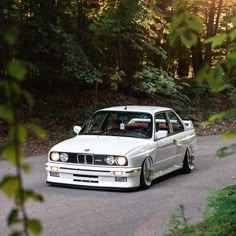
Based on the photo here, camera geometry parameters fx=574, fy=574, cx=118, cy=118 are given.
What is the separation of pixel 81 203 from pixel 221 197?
421 cm

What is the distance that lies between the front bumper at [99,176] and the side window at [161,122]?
1755 mm

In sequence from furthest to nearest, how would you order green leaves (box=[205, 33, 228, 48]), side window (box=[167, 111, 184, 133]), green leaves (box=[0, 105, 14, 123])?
side window (box=[167, 111, 184, 133]), green leaves (box=[205, 33, 228, 48]), green leaves (box=[0, 105, 14, 123])

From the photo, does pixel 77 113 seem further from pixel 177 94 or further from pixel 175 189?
pixel 175 189

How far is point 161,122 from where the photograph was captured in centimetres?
1198

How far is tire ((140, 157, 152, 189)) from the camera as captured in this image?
34.2 ft

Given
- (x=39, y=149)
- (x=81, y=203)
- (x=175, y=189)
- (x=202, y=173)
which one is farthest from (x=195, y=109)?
(x=81, y=203)

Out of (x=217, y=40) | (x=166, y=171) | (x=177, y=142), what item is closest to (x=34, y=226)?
(x=217, y=40)

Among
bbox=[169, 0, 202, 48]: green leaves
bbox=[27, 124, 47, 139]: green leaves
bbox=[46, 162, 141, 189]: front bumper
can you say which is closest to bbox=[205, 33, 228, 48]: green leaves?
bbox=[169, 0, 202, 48]: green leaves

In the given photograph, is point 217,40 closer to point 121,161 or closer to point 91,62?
point 121,161

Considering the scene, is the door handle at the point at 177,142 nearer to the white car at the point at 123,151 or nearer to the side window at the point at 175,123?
the white car at the point at 123,151

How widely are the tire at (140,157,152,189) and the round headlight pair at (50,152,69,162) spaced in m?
1.41

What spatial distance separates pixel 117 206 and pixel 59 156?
206 cm

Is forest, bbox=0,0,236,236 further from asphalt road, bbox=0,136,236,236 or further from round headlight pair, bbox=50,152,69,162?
asphalt road, bbox=0,136,236,236

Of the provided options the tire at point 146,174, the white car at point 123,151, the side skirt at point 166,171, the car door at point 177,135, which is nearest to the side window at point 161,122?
the white car at point 123,151
